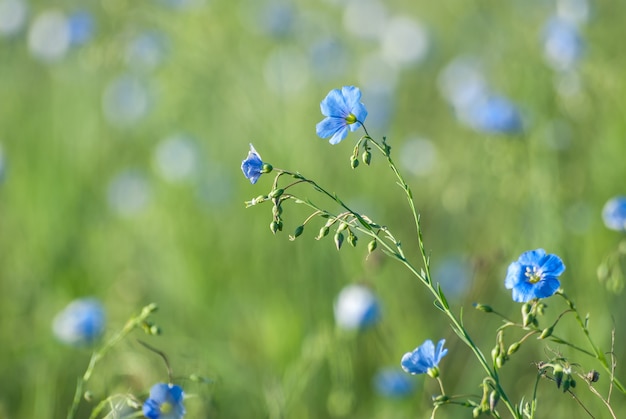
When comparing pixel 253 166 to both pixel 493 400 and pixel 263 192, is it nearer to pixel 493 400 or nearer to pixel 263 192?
pixel 493 400

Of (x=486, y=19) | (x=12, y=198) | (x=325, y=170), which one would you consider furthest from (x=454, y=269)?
(x=12, y=198)

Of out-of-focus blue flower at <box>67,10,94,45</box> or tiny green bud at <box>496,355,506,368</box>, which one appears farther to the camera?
out-of-focus blue flower at <box>67,10,94,45</box>

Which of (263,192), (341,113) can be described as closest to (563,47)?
(263,192)

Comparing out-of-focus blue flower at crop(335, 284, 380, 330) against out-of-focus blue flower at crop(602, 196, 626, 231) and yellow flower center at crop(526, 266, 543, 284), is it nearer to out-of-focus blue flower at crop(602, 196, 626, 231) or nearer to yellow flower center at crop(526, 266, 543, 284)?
out-of-focus blue flower at crop(602, 196, 626, 231)

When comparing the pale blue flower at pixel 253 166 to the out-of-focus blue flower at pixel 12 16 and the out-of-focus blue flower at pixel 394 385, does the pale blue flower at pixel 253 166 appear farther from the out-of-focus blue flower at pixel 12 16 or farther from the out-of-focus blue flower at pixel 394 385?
the out-of-focus blue flower at pixel 12 16

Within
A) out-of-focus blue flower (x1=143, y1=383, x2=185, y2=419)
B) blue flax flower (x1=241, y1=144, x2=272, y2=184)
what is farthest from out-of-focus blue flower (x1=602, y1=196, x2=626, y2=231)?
out-of-focus blue flower (x1=143, y1=383, x2=185, y2=419)
